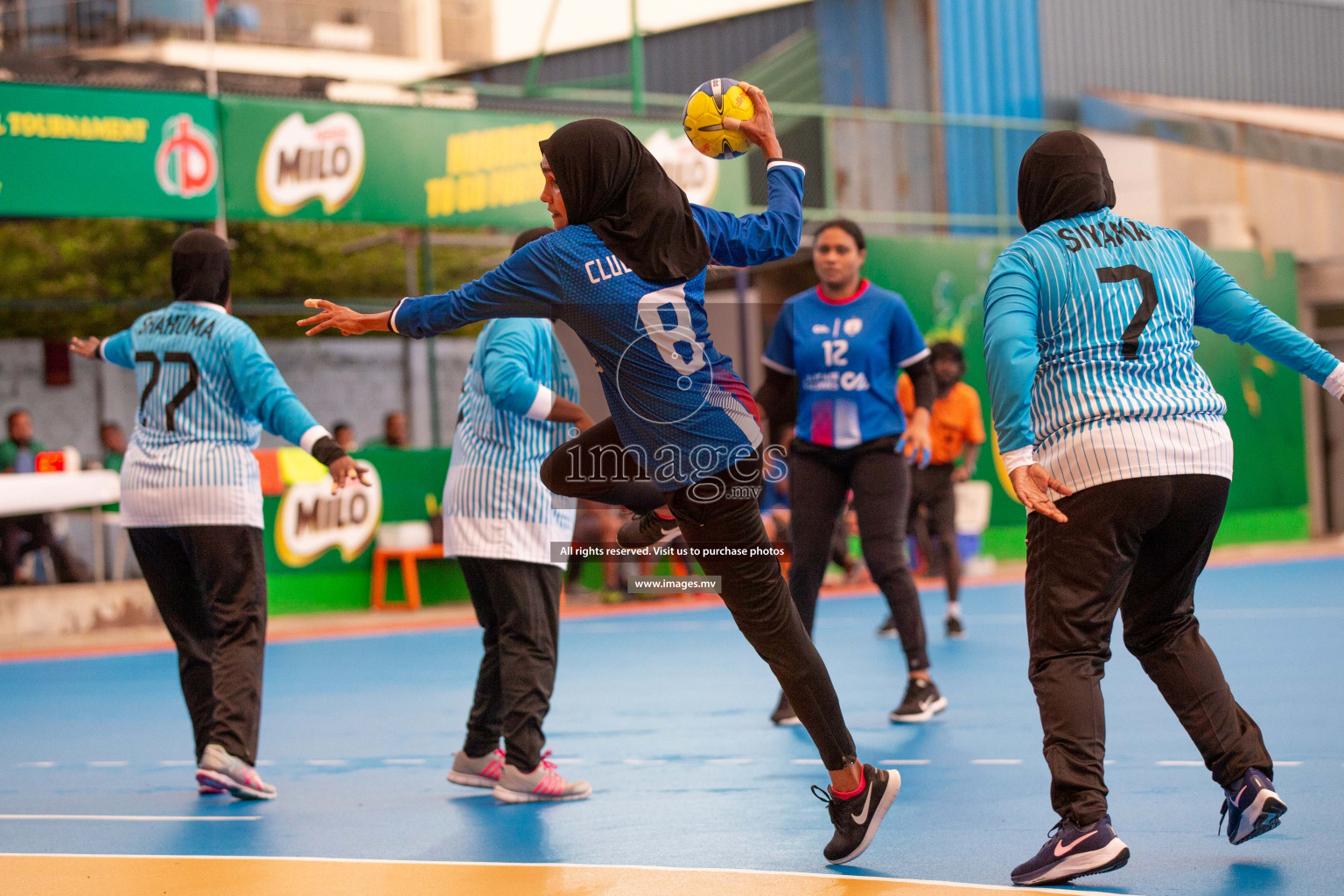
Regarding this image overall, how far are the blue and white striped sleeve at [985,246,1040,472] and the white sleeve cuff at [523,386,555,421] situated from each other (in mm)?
1745

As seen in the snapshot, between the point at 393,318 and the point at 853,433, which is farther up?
the point at 393,318

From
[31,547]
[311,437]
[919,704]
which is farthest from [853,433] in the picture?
[31,547]

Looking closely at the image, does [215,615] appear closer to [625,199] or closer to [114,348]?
[114,348]

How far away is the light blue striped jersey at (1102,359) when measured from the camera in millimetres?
3840

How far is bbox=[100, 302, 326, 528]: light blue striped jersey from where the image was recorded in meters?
5.41

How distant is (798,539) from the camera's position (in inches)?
264

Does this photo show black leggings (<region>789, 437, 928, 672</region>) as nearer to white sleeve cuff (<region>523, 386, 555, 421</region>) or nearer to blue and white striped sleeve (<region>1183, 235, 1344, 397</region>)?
white sleeve cuff (<region>523, 386, 555, 421</region>)

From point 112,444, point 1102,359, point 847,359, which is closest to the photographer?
point 1102,359

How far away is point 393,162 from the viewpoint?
14.5 metres

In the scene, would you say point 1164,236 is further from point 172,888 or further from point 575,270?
point 172,888

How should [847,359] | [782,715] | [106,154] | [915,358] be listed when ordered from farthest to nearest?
[106,154] → [915,358] → [847,359] → [782,715]

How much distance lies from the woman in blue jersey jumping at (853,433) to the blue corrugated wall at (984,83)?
1317cm

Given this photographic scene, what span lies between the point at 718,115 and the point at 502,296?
907 millimetres

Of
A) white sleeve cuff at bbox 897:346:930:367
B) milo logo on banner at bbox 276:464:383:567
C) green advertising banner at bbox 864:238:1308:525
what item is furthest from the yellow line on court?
green advertising banner at bbox 864:238:1308:525
